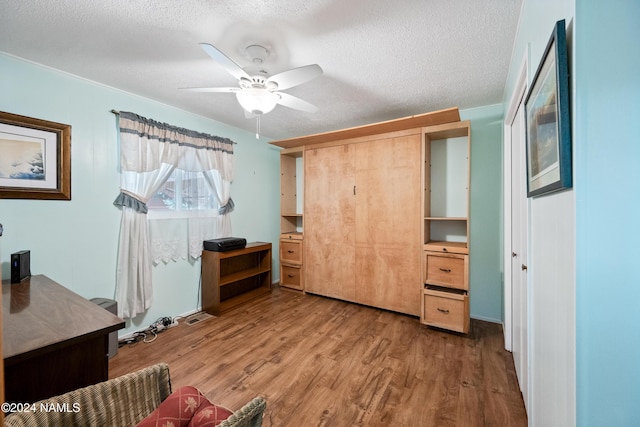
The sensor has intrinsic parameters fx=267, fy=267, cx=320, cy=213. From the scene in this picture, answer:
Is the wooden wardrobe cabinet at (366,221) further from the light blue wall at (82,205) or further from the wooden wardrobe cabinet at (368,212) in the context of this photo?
the light blue wall at (82,205)

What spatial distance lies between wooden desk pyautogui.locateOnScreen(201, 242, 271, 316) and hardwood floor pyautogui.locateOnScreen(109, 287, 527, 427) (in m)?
0.26

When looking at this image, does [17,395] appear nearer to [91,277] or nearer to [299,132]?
[91,277]

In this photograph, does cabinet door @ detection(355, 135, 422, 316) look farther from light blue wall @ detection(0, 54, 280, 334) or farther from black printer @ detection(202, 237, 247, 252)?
light blue wall @ detection(0, 54, 280, 334)

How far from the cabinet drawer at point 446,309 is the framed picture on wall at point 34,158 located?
135 inches

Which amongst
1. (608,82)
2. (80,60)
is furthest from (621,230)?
(80,60)

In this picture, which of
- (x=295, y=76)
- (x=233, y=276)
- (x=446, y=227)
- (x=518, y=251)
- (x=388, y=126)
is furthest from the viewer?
(x=233, y=276)

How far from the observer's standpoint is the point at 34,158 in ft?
6.74

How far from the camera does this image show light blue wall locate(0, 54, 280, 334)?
201 centimetres

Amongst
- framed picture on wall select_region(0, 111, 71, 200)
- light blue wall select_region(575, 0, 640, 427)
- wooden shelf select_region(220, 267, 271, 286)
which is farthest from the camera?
wooden shelf select_region(220, 267, 271, 286)

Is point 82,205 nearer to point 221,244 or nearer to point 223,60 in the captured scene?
point 221,244

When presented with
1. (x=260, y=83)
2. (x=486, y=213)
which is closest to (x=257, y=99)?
(x=260, y=83)

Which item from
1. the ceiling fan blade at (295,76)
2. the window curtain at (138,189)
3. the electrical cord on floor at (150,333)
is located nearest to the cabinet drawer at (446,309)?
the ceiling fan blade at (295,76)

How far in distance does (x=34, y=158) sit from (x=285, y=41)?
6.92 feet

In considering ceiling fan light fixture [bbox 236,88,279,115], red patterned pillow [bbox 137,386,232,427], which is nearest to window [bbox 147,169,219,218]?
ceiling fan light fixture [bbox 236,88,279,115]
